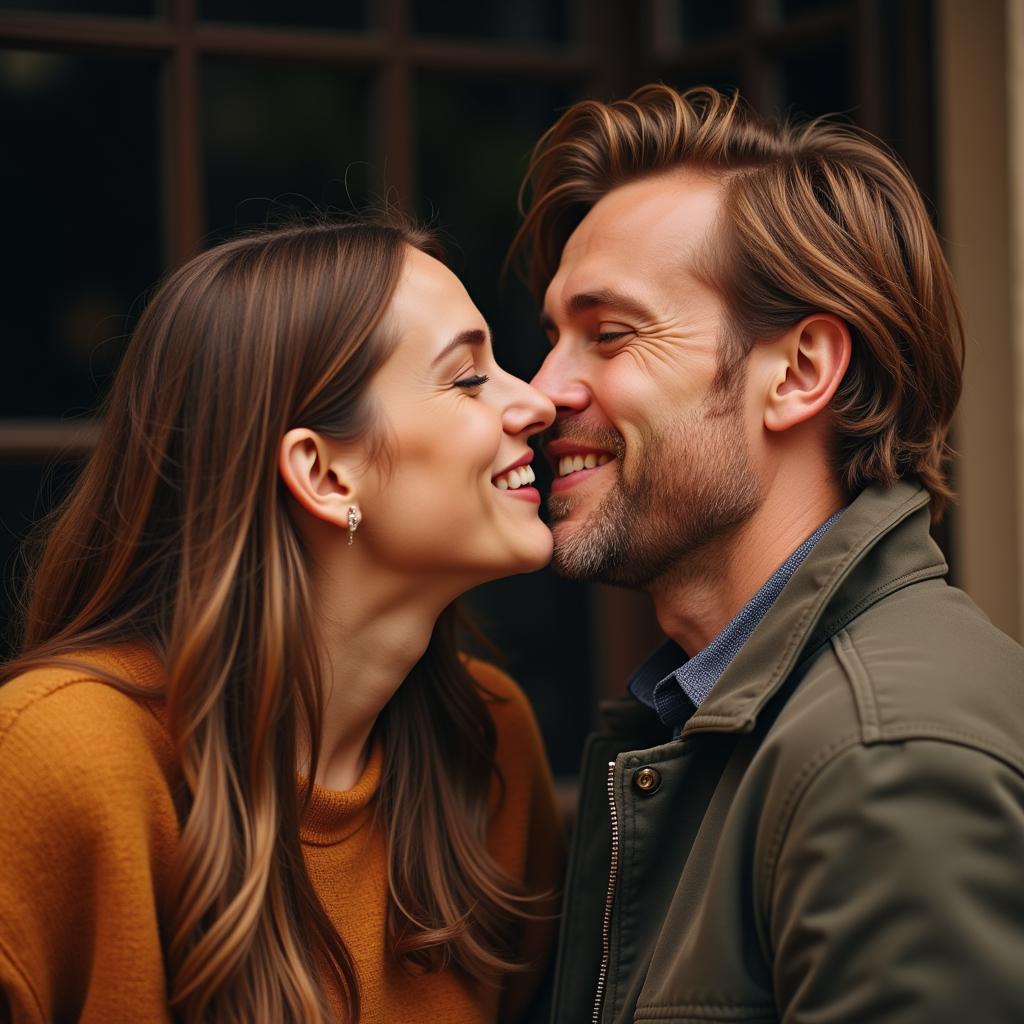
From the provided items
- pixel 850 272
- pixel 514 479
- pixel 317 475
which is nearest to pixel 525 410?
pixel 514 479

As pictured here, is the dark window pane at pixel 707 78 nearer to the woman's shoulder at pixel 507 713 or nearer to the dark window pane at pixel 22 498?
the woman's shoulder at pixel 507 713

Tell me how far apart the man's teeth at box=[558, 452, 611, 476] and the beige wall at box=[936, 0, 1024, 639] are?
696 mm

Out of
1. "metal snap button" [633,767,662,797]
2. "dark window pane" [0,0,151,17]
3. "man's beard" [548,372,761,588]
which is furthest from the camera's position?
"dark window pane" [0,0,151,17]

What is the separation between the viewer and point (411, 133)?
2770 millimetres

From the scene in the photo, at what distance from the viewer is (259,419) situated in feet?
6.28

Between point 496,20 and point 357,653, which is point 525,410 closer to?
point 357,653

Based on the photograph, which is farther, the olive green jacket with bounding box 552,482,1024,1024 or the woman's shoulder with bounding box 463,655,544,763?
the woman's shoulder with bounding box 463,655,544,763

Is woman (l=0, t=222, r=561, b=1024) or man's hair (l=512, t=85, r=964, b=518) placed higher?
man's hair (l=512, t=85, r=964, b=518)

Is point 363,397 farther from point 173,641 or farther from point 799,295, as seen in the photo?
point 799,295

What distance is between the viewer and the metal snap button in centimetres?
196

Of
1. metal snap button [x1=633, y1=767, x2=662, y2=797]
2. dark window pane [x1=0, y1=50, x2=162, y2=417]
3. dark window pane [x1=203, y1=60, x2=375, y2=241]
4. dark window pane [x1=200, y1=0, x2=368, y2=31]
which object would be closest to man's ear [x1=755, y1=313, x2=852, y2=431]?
metal snap button [x1=633, y1=767, x2=662, y2=797]

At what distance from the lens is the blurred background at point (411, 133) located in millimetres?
2459

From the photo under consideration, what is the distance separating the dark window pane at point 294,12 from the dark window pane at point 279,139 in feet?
0.34

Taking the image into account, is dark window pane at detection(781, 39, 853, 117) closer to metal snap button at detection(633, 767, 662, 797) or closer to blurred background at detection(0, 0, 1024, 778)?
blurred background at detection(0, 0, 1024, 778)
